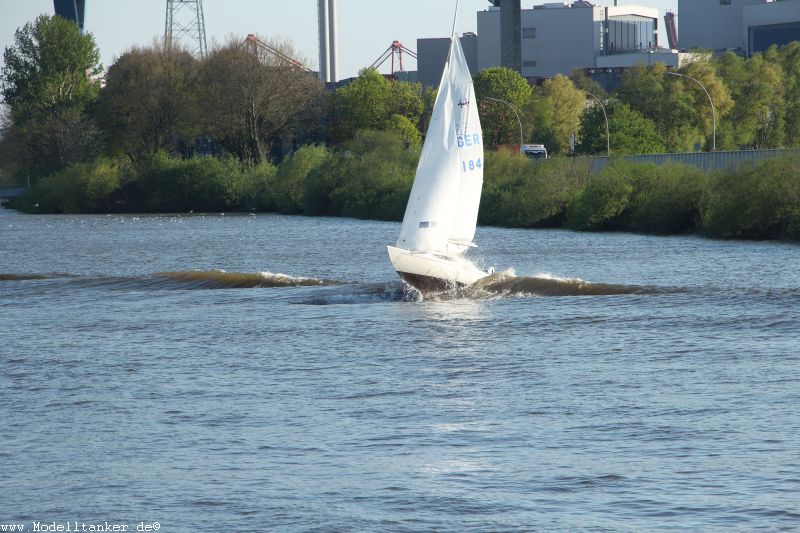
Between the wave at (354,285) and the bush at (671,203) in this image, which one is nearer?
the wave at (354,285)

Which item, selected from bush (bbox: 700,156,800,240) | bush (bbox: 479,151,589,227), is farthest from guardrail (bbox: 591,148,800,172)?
bush (bbox: 479,151,589,227)

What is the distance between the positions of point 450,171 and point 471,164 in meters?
0.98

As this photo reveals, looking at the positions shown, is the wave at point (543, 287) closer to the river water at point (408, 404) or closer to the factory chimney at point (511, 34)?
the river water at point (408, 404)

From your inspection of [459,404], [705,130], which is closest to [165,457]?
[459,404]

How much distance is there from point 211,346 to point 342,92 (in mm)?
112362

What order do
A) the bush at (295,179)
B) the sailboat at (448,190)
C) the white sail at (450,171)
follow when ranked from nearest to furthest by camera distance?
the sailboat at (448,190)
the white sail at (450,171)
the bush at (295,179)

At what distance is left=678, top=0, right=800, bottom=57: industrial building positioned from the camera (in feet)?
550

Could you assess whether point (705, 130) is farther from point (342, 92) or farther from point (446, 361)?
point (446, 361)

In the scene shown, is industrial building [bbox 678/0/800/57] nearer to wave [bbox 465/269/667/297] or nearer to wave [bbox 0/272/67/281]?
wave [bbox 465/269/667/297]

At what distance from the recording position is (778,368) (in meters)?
24.6

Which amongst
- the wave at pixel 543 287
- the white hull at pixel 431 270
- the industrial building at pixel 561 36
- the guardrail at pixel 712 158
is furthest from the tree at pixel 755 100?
the white hull at pixel 431 270

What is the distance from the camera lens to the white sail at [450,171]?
125ft

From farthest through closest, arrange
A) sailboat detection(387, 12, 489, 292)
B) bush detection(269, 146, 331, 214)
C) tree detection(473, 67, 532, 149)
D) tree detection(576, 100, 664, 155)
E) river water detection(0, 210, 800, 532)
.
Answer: tree detection(473, 67, 532, 149) → bush detection(269, 146, 331, 214) → tree detection(576, 100, 664, 155) → sailboat detection(387, 12, 489, 292) → river water detection(0, 210, 800, 532)

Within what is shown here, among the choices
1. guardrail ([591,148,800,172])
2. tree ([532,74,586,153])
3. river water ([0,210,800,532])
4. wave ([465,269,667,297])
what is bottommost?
river water ([0,210,800,532])
